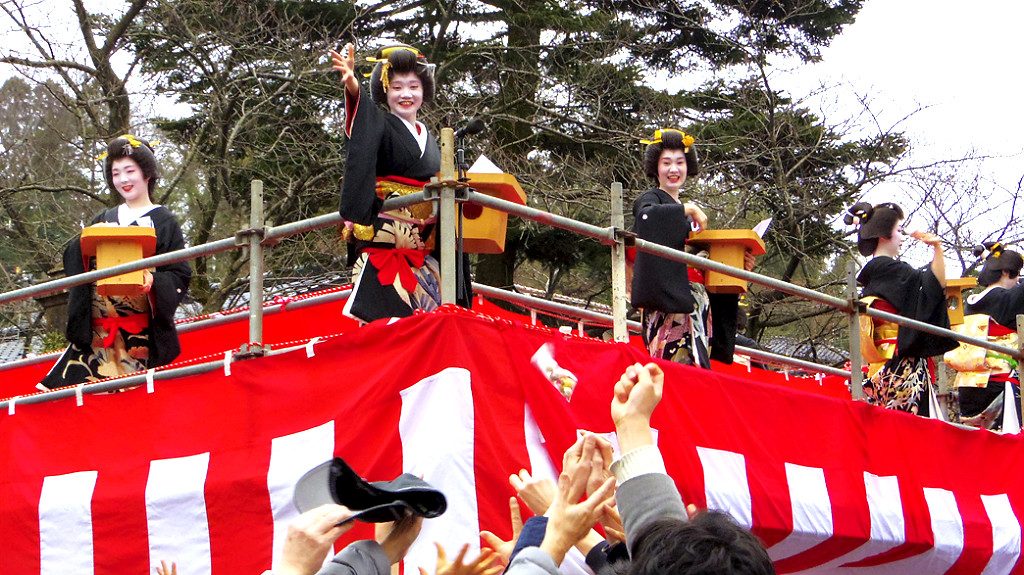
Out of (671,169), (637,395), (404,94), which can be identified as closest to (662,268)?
(671,169)

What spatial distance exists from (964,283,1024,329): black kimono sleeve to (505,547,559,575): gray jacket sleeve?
766 centimetres

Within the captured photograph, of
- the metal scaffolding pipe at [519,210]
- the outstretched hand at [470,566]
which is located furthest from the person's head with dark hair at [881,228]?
the outstretched hand at [470,566]

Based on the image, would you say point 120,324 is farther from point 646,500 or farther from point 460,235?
point 646,500

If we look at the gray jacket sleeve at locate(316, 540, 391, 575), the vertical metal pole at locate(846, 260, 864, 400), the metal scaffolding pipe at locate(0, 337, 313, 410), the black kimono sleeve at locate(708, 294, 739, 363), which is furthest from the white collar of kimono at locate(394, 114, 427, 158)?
the gray jacket sleeve at locate(316, 540, 391, 575)

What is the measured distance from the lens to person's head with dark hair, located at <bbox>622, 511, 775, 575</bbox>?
2.05 metres

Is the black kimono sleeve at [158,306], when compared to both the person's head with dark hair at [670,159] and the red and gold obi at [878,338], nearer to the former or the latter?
the person's head with dark hair at [670,159]

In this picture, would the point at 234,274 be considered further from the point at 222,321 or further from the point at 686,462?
the point at 686,462

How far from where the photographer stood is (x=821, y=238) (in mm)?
13312

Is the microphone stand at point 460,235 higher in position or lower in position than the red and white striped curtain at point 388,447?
higher

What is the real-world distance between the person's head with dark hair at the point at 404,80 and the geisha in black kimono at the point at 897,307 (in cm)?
284

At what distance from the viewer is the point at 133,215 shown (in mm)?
6254

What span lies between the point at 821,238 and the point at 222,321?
7.62m

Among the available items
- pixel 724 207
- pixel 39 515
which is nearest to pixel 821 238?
pixel 724 207

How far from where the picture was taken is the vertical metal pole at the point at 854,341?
6215 millimetres
